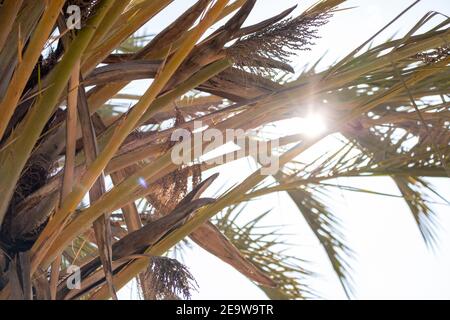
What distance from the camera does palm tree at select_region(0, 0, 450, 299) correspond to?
5.06 ft

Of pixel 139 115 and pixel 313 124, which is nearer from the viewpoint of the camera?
pixel 139 115

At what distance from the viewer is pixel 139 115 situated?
1.54 m

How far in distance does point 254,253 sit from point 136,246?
126 centimetres

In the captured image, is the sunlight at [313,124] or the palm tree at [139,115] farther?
the sunlight at [313,124]

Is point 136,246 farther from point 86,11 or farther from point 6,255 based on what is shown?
point 86,11

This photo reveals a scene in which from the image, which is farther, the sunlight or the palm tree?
the sunlight

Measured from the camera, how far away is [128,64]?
70.8 inches

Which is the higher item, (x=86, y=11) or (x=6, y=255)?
(x=86, y=11)

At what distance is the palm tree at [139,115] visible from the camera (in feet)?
5.06

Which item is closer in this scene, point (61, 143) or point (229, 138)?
point (61, 143)
